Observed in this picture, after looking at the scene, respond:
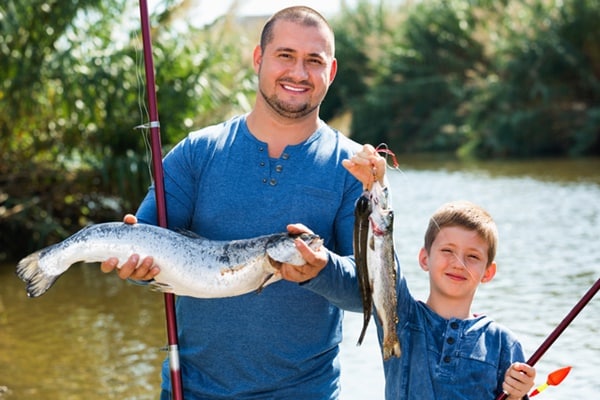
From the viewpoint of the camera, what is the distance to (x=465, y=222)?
338 centimetres

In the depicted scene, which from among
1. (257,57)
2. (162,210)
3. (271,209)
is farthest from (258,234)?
(257,57)

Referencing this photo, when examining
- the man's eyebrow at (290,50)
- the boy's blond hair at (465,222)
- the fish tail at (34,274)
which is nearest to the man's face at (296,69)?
the man's eyebrow at (290,50)

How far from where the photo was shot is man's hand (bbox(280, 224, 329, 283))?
2.76 m

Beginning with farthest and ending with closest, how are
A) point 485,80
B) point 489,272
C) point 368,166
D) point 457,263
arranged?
point 485,80
point 489,272
point 457,263
point 368,166

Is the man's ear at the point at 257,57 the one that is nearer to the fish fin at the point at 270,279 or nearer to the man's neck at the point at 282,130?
the man's neck at the point at 282,130

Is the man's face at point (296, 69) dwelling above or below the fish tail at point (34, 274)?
above

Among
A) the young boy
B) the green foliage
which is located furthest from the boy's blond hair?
the green foliage

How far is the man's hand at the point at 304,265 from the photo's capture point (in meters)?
2.76

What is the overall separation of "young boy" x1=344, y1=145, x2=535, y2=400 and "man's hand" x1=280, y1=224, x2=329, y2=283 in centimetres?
39

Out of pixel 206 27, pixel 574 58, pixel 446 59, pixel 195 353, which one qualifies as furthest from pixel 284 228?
pixel 446 59

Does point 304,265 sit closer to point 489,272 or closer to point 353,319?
point 489,272

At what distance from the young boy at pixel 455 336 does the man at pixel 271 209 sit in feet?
0.80

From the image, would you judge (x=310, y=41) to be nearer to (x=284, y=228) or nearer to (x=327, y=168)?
(x=327, y=168)

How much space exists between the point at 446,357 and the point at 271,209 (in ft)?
2.55
